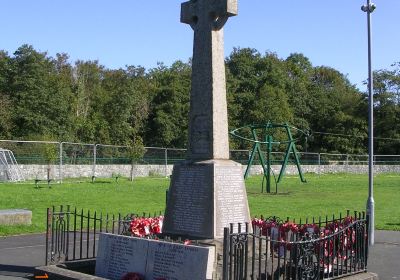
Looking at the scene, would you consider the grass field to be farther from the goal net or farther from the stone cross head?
the goal net

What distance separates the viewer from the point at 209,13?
9.09 meters

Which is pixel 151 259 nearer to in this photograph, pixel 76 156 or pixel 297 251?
pixel 297 251

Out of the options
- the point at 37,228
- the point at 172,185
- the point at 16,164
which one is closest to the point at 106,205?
the point at 37,228

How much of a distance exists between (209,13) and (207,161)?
7.65 feet

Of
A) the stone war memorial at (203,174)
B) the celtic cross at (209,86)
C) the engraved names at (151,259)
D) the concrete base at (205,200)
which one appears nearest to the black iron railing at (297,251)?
the engraved names at (151,259)

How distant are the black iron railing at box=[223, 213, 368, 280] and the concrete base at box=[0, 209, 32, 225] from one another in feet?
26.3

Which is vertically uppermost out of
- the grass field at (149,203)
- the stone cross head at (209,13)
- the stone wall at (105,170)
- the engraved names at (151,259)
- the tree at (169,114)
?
the tree at (169,114)

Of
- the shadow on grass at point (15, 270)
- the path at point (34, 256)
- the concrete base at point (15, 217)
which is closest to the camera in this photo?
the shadow on grass at point (15, 270)

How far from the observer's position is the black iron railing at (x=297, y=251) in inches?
278

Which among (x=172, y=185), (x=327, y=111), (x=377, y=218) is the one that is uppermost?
(x=327, y=111)

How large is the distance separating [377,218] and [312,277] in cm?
1264

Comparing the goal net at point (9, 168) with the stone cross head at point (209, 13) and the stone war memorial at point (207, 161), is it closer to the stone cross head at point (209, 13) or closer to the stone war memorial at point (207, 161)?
the stone cross head at point (209, 13)

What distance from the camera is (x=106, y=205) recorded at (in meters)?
21.3

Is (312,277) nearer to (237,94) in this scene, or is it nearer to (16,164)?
(16,164)
